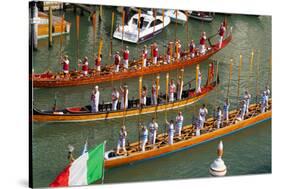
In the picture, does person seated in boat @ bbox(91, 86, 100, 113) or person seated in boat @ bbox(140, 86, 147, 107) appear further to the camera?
person seated in boat @ bbox(140, 86, 147, 107)

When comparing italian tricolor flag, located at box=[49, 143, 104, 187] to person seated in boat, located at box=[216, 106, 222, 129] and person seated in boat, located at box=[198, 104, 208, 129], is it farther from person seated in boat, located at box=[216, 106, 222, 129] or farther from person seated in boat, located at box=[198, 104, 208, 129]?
person seated in boat, located at box=[216, 106, 222, 129]

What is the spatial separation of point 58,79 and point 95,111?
654 mm

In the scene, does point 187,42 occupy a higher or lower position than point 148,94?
higher

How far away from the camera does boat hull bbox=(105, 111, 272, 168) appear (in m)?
8.41

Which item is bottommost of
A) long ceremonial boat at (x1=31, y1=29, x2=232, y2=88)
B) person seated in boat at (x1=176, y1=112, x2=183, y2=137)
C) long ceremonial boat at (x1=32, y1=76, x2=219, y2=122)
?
person seated in boat at (x1=176, y1=112, x2=183, y2=137)

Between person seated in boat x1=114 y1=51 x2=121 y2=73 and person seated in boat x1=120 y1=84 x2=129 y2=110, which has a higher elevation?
person seated in boat x1=114 y1=51 x2=121 y2=73

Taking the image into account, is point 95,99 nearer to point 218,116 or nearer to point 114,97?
point 114,97

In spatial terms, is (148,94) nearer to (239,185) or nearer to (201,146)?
(201,146)

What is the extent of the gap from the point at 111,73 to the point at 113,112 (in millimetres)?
526

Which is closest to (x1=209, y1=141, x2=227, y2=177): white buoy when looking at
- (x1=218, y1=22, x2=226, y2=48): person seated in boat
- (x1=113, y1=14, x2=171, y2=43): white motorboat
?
(x1=218, y1=22, x2=226, y2=48): person seated in boat

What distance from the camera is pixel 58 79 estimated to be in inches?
332

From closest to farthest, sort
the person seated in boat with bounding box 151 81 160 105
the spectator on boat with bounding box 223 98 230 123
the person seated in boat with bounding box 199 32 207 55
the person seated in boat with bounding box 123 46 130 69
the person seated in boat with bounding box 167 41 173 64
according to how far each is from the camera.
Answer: the person seated in boat with bounding box 123 46 130 69, the person seated in boat with bounding box 151 81 160 105, the person seated in boat with bounding box 167 41 173 64, the person seated in boat with bounding box 199 32 207 55, the spectator on boat with bounding box 223 98 230 123

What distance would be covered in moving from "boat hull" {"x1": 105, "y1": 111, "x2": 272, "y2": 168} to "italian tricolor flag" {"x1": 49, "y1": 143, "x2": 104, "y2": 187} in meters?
0.14

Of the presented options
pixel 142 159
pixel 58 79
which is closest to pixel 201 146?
pixel 142 159
